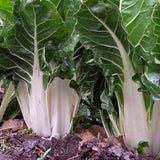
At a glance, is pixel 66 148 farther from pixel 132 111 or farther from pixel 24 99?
pixel 24 99

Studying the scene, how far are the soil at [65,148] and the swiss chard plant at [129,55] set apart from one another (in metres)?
0.13

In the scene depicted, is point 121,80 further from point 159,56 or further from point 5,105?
point 5,105

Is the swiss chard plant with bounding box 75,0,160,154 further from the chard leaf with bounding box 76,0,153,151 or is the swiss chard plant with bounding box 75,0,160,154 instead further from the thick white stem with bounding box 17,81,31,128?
the thick white stem with bounding box 17,81,31,128

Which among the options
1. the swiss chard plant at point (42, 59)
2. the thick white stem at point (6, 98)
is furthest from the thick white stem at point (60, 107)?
the thick white stem at point (6, 98)

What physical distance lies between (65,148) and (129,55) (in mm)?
596

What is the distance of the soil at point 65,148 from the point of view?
1.31 metres

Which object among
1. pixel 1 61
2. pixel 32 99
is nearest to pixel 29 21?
pixel 1 61

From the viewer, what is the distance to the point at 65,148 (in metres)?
1.54

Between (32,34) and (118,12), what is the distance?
0.55 m

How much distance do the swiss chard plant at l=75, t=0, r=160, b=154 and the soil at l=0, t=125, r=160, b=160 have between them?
0.43 feet

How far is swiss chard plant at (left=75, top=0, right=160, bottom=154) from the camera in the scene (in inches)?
50.5

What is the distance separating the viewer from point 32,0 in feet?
4.69

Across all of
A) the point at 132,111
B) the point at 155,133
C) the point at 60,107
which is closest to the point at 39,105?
the point at 60,107

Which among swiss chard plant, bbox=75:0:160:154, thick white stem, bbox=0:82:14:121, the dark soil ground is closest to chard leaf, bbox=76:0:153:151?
swiss chard plant, bbox=75:0:160:154
